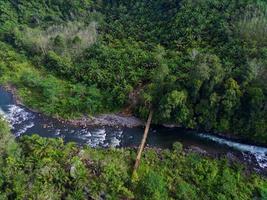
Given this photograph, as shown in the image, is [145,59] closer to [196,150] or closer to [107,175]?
[196,150]

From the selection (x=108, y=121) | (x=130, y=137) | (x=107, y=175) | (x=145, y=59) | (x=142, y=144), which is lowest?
(x=107, y=175)

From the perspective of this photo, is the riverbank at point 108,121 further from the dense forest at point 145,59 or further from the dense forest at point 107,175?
the dense forest at point 107,175

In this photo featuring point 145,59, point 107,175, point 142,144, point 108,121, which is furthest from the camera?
point 145,59

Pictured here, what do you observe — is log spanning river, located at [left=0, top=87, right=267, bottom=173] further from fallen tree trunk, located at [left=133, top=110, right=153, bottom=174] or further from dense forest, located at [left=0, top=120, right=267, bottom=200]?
dense forest, located at [left=0, top=120, right=267, bottom=200]

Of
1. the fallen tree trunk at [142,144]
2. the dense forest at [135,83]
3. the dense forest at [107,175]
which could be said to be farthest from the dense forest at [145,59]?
the dense forest at [107,175]

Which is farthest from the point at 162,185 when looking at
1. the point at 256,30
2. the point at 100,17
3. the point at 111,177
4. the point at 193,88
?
the point at 100,17

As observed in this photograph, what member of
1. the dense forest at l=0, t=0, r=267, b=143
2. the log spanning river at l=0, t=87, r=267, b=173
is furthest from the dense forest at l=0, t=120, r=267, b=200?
the dense forest at l=0, t=0, r=267, b=143

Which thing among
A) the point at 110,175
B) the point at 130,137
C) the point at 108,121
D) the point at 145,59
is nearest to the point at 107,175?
the point at 110,175
